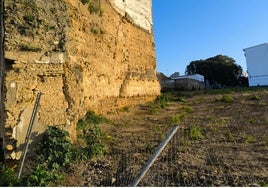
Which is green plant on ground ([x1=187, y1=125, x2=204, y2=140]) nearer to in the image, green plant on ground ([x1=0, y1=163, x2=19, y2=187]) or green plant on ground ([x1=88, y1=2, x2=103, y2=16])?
green plant on ground ([x1=0, y1=163, x2=19, y2=187])

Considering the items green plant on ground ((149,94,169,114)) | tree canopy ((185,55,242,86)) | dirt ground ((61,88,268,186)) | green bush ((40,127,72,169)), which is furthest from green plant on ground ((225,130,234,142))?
tree canopy ((185,55,242,86))

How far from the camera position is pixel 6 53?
6703 mm

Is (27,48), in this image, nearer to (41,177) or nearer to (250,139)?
(41,177)

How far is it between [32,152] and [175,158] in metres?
2.98

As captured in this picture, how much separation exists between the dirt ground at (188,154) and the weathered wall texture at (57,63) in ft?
4.04

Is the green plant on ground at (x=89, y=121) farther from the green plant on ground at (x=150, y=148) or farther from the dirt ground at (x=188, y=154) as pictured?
the green plant on ground at (x=150, y=148)

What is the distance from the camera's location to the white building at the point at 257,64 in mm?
40344

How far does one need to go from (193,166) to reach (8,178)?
11.1 feet

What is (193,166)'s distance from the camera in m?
5.66

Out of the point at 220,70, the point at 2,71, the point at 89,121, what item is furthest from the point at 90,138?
the point at 220,70

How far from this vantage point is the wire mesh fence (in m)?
5.10

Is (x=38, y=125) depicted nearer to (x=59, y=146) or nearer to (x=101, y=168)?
(x=59, y=146)

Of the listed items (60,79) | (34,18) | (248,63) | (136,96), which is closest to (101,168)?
(60,79)

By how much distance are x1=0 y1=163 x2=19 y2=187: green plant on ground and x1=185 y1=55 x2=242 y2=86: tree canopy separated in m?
42.8
